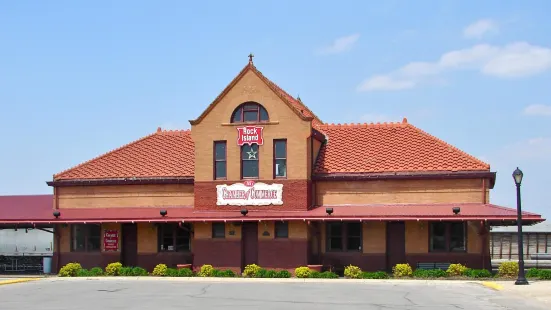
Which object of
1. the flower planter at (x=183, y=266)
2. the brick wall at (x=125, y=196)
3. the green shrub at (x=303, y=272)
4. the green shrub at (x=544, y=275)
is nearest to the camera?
the green shrub at (x=544, y=275)

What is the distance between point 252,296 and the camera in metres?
25.2

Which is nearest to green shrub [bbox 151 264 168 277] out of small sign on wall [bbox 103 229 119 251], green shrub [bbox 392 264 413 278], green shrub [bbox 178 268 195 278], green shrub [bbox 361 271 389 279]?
green shrub [bbox 178 268 195 278]

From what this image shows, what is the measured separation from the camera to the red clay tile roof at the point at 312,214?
110 ft

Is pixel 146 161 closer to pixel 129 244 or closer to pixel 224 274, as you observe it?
pixel 129 244

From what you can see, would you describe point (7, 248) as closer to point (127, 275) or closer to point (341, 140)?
point (127, 275)

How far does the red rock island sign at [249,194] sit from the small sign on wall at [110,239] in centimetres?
545

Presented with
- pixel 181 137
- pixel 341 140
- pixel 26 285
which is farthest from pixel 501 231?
pixel 26 285

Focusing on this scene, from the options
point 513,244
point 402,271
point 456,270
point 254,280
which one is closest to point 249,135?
point 254,280

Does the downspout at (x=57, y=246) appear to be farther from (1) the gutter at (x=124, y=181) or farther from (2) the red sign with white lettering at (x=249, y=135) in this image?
(2) the red sign with white lettering at (x=249, y=135)

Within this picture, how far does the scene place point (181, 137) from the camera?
42.2m

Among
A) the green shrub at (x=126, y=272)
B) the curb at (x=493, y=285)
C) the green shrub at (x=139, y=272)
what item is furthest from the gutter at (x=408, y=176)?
the green shrub at (x=126, y=272)

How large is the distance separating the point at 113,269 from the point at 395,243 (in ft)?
41.5

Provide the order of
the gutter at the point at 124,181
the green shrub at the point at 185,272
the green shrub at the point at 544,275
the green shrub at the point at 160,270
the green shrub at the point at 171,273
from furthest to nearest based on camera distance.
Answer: the gutter at the point at 124,181, the green shrub at the point at 160,270, the green shrub at the point at 171,273, the green shrub at the point at 185,272, the green shrub at the point at 544,275

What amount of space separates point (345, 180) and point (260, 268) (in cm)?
553
